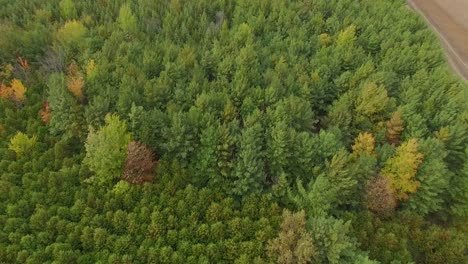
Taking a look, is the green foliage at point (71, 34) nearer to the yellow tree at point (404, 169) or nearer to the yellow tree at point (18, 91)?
the yellow tree at point (18, 91)

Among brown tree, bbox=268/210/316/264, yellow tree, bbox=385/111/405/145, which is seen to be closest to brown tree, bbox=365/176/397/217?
yellow tree, bbox=385/111/405/145

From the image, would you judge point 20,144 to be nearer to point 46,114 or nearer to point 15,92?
point 46,114

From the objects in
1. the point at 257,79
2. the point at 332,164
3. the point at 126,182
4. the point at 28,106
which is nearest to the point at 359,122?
the point at 332,164

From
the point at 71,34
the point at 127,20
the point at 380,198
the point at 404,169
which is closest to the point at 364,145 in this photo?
the point at 404,169

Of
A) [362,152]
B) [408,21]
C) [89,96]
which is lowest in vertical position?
[362,152]

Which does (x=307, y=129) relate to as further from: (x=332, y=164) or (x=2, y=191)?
(x=2, y=191)

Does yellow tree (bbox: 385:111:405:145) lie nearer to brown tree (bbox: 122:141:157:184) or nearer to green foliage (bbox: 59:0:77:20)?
brown tree (bbox: 122:141:157:184)

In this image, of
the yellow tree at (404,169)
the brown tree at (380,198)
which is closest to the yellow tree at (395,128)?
the yellow tree at (404,169)
